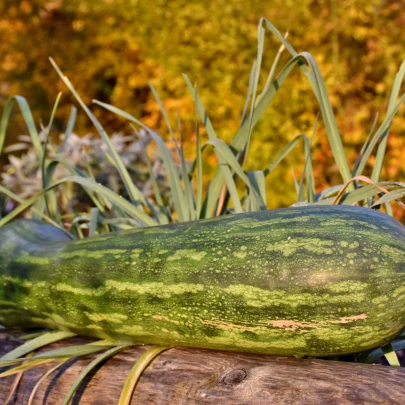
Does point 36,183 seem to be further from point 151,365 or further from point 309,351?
point 309,351

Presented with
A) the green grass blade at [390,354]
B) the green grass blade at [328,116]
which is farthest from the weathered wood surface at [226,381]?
the green grass blade at [328,116]

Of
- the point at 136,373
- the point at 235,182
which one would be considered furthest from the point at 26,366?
the point at 235,182

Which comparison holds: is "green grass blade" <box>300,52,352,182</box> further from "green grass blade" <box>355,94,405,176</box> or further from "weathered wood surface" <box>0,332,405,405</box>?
"weathered wood surface" <box>0,332,405,405</box>

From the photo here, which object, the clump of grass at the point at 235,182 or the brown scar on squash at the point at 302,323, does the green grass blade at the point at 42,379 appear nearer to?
the clump of grass at the point at 235,182

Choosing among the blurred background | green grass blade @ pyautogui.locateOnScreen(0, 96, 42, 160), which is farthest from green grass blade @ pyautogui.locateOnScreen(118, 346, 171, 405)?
the blurred background

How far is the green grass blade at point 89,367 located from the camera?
1.23 meters

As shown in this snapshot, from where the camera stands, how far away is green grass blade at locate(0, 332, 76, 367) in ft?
4.73

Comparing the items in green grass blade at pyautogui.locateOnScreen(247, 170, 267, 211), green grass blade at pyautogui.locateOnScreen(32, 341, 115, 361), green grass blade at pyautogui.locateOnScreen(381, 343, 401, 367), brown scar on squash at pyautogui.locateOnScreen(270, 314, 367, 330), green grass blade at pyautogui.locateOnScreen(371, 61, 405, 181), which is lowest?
green grass blade at pyautogui.locateOnScreen(32, 341, 115, 361)

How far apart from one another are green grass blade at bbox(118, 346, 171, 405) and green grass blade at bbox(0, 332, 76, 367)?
0.29 meters

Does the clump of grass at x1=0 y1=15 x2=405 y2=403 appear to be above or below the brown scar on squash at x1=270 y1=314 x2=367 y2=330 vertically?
above

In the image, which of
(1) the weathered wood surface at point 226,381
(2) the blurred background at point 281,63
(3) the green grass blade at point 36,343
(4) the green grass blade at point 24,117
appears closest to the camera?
(1) the weathered wood surface at point 226,381

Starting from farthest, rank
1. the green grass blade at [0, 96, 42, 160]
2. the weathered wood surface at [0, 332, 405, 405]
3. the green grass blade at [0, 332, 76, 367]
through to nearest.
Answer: the green grass blade at [0, 96, 42, 160] < the green grass blade at [0, 332, 76, 367] < the weathered wood surface at [0, 332, 405, 405]

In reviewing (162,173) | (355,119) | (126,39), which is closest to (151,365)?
(162,173)

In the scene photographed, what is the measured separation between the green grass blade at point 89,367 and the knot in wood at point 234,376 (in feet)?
0.92
